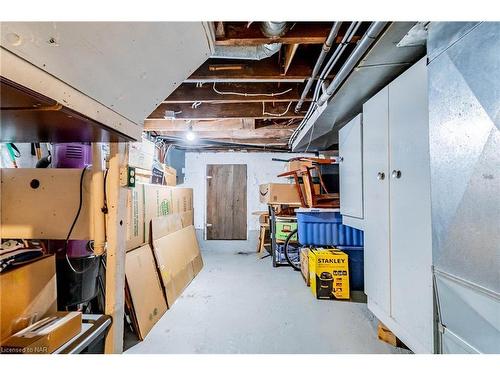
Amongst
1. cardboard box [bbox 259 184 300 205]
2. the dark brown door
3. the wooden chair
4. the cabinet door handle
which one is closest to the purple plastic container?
the cabinet door handle

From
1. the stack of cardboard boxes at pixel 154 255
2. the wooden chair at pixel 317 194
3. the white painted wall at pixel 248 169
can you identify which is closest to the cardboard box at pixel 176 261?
the stack of cardboard boxes at pixel 154 255

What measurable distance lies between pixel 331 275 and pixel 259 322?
3.19ft

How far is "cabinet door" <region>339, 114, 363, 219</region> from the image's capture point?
7.24 feet

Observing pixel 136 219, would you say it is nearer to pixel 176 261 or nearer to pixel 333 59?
pixel 176 261

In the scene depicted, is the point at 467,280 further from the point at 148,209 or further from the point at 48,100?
the point at 148,209

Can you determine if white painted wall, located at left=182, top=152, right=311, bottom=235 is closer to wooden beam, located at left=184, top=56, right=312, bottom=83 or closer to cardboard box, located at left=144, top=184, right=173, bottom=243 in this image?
cardboard box, located at left=144, top=184, right=173, bottom=243

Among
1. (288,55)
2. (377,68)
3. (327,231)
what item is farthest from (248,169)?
(377,68)

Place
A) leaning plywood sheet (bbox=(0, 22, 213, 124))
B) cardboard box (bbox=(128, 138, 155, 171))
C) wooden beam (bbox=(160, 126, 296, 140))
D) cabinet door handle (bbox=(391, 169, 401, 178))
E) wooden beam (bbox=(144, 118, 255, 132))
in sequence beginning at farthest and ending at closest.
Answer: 1. wooden beam (bbox=(160, 126, 296, 140))
2. wooden beam (bbox=(144, 118, 255, 132))
3. cardboard box (bbox=(128, 138, 155, 171))
4. cabinet door handle (bbox=(391, 169, 401, 178))
5. leaning plywood sheet (bbox=(0, 22, 213, 124))

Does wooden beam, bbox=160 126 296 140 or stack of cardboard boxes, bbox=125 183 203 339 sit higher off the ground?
wooden beam, bbox=160 126 296 140

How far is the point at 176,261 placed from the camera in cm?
321

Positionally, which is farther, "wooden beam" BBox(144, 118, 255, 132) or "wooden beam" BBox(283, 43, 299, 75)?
"wooden beam" BBox(144, 118, 255, 132)

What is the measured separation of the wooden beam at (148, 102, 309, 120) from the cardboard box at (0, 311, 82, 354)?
233cm
